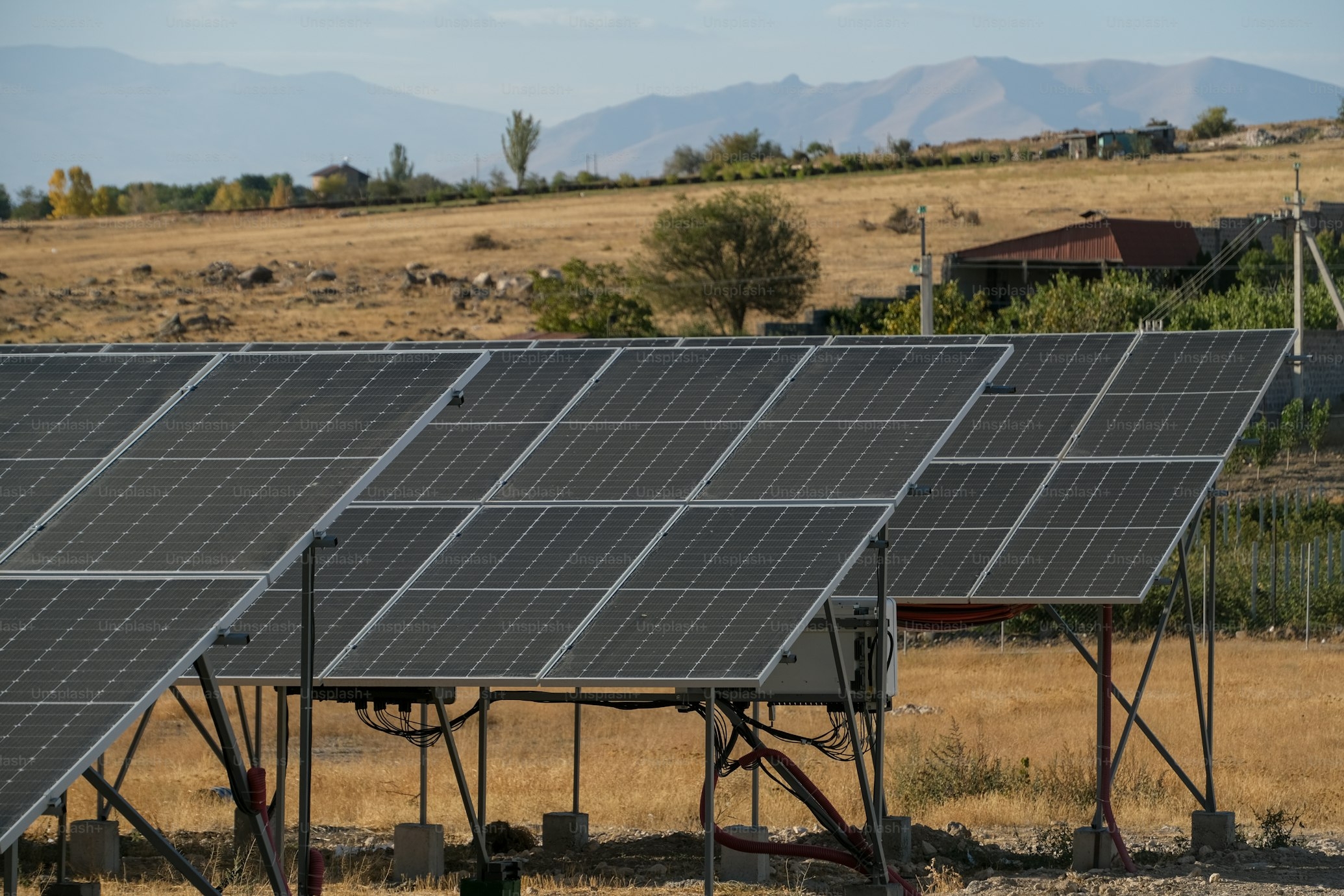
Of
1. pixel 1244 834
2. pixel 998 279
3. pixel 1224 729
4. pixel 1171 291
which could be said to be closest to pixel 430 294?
pixel 998 279

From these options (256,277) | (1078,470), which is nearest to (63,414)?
(1078,470)

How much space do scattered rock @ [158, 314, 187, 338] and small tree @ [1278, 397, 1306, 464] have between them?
4457 centimetres

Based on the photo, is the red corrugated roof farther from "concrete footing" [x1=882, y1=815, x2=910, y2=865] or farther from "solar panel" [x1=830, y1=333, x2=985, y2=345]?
"concrete footing" [x1=882, y1=815, x2=910, y2=865]

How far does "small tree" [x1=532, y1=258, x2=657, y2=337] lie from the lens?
67.8m

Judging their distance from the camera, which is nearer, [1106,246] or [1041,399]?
[1041,399]

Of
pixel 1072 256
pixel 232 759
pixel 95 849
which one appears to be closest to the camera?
pixel 232 759

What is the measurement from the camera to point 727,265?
82.4 m

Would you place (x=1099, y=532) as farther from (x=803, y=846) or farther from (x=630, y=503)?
(x=630, y=503)

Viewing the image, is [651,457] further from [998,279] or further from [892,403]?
[998,279]

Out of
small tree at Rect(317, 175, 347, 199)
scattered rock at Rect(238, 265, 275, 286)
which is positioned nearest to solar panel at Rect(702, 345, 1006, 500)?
scattered rock at Rect(238, 265, 275, 286)

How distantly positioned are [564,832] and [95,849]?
5.29 m

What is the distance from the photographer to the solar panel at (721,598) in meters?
13.6

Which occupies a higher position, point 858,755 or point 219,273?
point 219,273

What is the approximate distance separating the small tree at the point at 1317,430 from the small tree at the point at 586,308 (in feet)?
77.2
